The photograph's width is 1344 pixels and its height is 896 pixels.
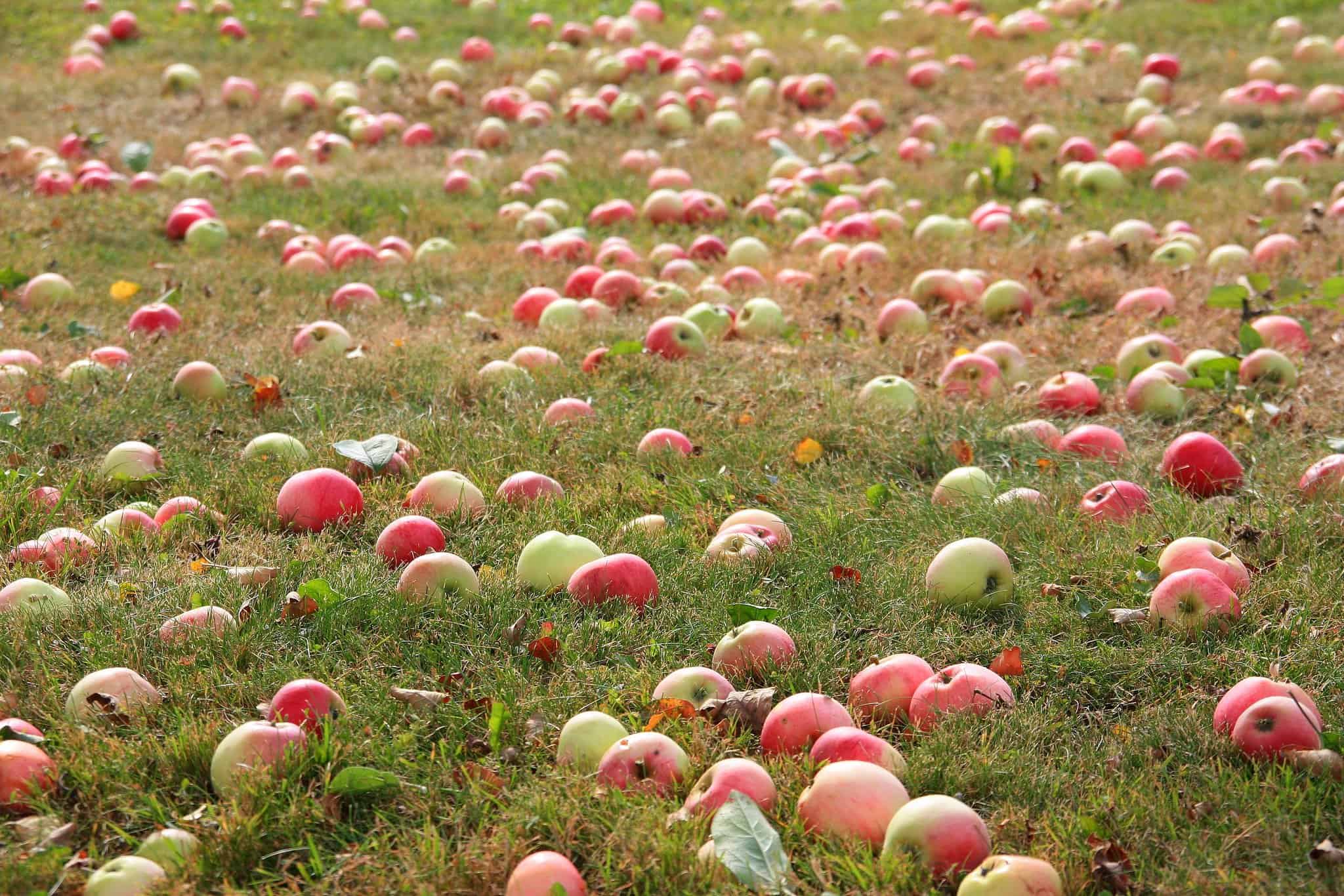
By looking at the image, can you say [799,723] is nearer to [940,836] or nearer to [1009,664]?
[940,836]

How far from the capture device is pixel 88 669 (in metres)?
3.08

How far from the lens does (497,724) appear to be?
2.86 m

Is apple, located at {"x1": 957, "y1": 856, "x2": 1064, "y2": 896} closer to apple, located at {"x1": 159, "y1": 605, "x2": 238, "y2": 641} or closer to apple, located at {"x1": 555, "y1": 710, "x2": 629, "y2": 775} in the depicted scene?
apple, located at {"x1": 555, "y1": 710, "x2": 629, "y2": 775}

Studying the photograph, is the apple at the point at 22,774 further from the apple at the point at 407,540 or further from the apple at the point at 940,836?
the apple at the point at 940,836

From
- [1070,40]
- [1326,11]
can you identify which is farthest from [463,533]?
[1326,11]

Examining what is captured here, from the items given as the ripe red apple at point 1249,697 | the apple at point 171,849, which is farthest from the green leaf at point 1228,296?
the apple at point 171,849

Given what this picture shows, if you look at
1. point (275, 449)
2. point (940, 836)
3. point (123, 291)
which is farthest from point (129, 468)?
point (940, 836)

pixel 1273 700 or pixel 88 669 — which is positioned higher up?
pixel 1273 700

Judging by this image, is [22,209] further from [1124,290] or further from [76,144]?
[1124,290]

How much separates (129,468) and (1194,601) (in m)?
3.16

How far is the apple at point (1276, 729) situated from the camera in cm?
276

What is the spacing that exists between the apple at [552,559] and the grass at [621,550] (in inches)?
3.9

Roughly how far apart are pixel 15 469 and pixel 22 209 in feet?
12.3

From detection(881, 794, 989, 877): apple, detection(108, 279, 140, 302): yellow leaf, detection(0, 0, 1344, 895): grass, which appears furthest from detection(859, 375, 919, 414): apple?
detection(108, 279, 140, 302): yellow leaf
